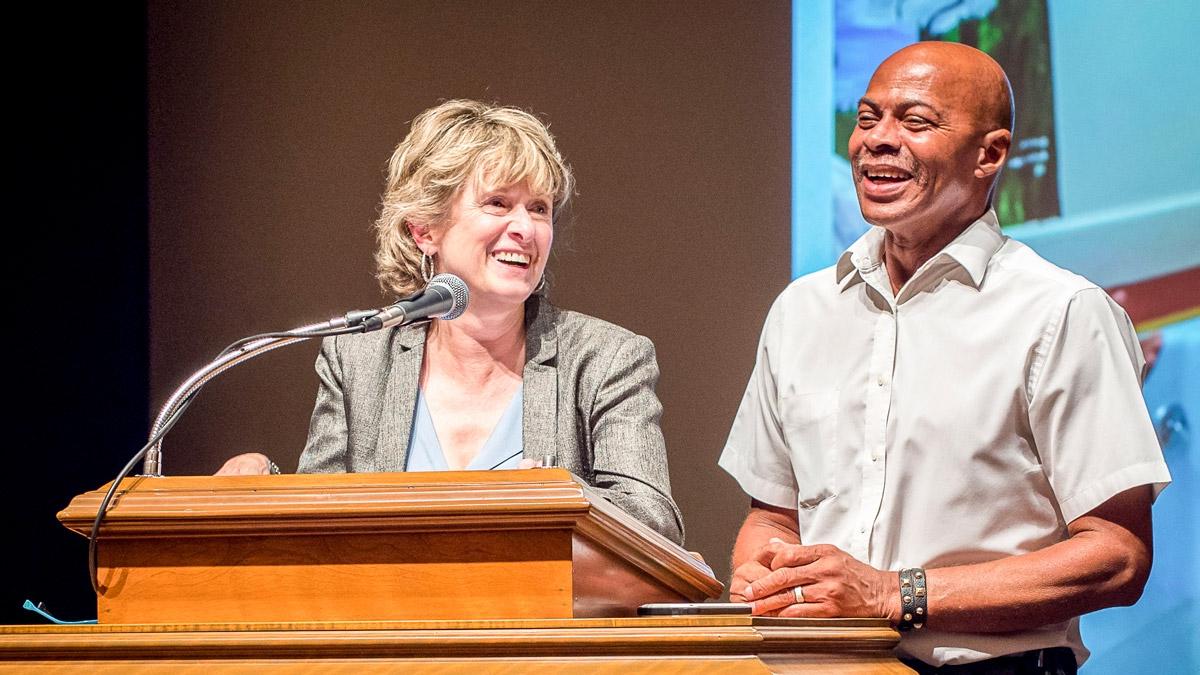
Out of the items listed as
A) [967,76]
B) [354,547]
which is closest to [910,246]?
[967,76]

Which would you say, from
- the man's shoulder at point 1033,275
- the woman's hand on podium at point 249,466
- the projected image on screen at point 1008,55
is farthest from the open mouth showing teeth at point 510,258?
the projected image on screen at point 1008,55

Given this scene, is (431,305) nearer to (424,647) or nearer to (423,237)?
(424,647)

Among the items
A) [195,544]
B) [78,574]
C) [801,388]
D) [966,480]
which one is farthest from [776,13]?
[195,544]

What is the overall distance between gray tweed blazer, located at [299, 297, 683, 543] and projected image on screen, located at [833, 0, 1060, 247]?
1.03m

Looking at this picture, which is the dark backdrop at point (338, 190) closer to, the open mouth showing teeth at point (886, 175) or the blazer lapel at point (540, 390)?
the blazer lapel at point (540, 390)

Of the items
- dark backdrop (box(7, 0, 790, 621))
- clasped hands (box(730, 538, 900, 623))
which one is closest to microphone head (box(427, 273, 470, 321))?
clasped hands (box(730, 538, 900, 623))

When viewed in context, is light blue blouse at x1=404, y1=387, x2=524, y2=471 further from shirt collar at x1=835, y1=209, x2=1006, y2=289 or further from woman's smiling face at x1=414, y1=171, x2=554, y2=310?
shirt collar at x1=835, y1=209, x2=1006, y2=289

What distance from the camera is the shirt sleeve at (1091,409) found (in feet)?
5.81

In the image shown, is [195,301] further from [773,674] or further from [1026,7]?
[773,674]

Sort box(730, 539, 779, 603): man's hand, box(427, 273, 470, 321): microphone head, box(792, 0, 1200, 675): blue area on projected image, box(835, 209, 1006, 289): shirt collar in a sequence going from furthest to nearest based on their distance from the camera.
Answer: box(792, 0, 1200, 675): blue area on projected image
box(835, 209, 1006, 289): shirt collar
box(730, 539, 779, 603): man's hand
box(427, 273, 470, 321): microphone head

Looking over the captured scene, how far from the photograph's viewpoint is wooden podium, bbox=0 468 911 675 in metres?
1.12

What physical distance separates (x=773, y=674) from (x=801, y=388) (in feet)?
3.27

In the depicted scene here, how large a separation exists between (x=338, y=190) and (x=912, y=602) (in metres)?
2.38

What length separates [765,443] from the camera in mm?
2158
